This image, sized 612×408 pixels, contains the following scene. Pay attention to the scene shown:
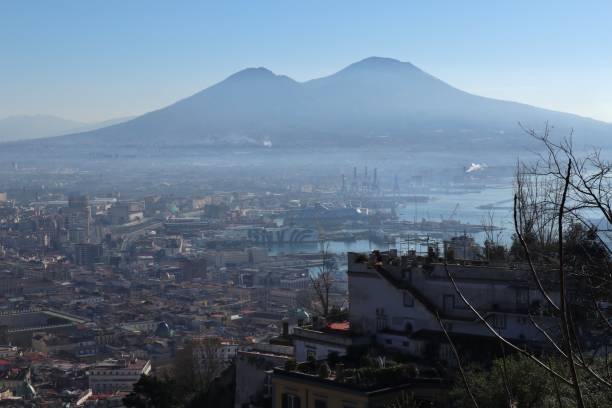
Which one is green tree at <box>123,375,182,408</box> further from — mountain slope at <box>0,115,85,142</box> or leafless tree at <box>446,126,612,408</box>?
mountain slope at <box>0,115,85,142</box>

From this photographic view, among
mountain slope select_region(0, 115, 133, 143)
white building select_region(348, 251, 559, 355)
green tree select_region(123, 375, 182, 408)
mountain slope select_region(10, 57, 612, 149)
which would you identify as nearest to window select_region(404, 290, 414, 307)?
white building select_region(348, 251, 559, 355)

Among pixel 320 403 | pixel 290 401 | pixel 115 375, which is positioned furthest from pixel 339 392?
pixel 115 375

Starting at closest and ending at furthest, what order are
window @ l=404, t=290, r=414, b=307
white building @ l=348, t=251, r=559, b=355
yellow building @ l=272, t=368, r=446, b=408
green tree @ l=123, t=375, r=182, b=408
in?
1. yellow building @ l=272, t=368, r=446, b=408
2. white building @ l=348, t=251, r=559, b=355
3. window @ l=404, t=290, r=414, b=307
4. green tree @ l=123, t=375, r=182, b=408

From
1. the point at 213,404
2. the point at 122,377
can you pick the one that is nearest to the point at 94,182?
the point at 122,377

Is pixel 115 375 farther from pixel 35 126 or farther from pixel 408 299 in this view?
pixel 35 126

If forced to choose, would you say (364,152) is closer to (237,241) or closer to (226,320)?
(237,241)

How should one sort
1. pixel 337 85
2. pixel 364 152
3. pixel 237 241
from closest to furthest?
1. pixel 237 241
2. pixel 364 152
3. pixel 337 85

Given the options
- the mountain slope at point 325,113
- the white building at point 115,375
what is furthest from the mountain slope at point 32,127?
the white building at point 115,375
